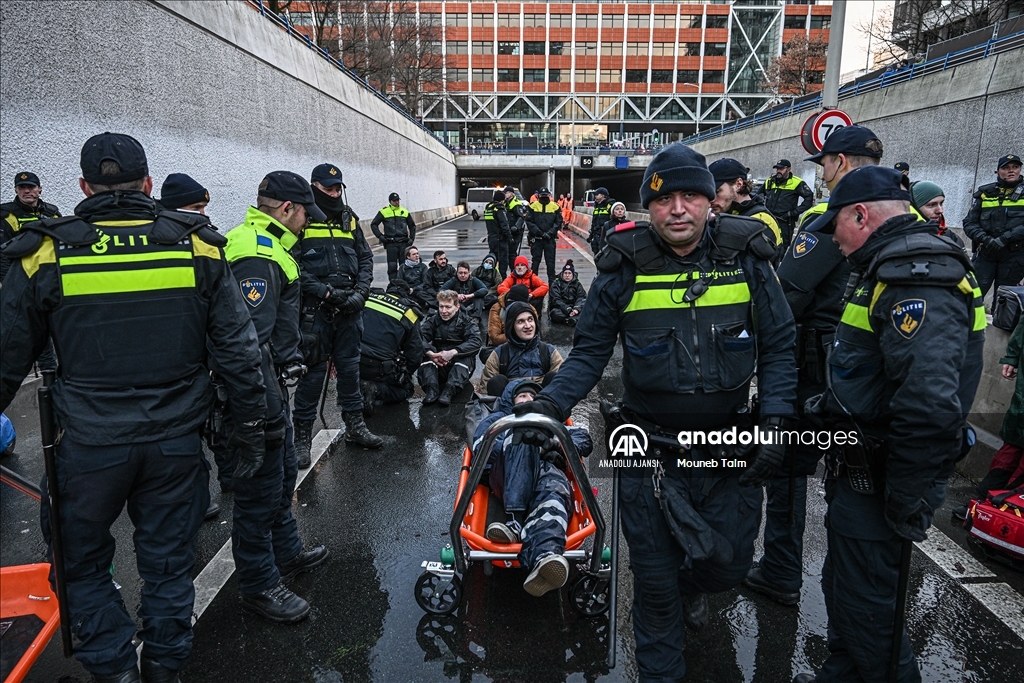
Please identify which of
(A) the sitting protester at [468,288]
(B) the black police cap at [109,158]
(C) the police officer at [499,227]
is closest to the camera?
(B) the black police cap at [109,158]

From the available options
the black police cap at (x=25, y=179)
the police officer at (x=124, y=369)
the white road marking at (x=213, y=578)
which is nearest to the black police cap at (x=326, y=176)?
the police officer at (x=124, y=369)

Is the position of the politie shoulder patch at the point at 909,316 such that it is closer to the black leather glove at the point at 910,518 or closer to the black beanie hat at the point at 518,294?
the black leather glove at the point at 910,518

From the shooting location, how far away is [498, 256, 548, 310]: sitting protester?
9445mm

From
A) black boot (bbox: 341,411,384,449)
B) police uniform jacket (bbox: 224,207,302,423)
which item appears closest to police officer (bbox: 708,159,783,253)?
police uniform jacket (bbox: 224,207,302,423)

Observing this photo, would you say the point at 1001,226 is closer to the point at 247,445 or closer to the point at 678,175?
the point at 678,175

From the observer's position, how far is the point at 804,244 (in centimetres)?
307

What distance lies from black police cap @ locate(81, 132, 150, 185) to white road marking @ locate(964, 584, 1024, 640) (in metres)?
4.40

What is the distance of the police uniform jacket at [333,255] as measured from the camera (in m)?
5.30

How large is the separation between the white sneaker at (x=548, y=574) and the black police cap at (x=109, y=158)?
232 centimetres

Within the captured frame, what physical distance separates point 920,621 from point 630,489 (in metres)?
1.82

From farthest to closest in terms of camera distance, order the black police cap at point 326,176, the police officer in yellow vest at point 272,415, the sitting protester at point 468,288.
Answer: the sitting protester at point 468,288
the black police cap at point 326,176
the police officer in yellow vest at point 272,415

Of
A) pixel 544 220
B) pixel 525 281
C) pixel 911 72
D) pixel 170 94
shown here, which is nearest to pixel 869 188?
pixel 525 281

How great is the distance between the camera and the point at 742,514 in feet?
8.07

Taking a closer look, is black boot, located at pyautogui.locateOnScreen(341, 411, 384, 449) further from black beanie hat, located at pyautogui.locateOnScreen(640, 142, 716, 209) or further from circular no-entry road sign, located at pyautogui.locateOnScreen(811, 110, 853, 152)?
circular no-entry road sign, located at pyautogui.locateOnScreen(811, 110, 853, 152)
